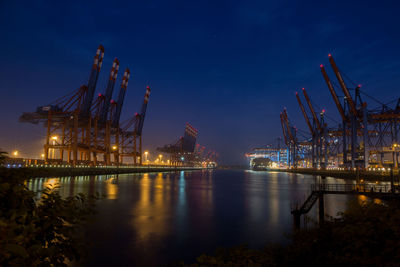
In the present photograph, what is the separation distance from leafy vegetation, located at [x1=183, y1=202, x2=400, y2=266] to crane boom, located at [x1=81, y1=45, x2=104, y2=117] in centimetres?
7391

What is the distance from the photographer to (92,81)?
7575 cm

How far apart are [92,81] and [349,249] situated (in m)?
79.4

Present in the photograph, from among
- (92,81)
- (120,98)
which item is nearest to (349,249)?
(92,81)

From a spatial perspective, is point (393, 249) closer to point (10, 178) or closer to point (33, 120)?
point (10, 178)

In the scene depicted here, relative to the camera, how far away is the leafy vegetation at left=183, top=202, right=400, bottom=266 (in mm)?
6273

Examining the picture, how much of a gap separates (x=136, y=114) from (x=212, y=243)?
99756mm

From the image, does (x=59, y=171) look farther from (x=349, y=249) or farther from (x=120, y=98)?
(x=349, y=249)

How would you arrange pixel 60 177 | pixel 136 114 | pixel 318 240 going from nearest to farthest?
pixel 318 240 → pixel 60 177 → pixel 136 114

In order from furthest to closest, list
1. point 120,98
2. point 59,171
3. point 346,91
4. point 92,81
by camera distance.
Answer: point 120,98 → point 92,81 → point 346,91 → point 59,171

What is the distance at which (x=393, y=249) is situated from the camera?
6.19 meters

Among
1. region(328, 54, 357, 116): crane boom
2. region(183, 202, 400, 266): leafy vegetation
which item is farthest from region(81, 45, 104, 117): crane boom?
A: region(183, 202, 400, 266): leafy vegetation

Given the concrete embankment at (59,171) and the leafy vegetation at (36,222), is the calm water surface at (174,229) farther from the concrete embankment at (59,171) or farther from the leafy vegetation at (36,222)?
the leafy vegetation at (36,222)

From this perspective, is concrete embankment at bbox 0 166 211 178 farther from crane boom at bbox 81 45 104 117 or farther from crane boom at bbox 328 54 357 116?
crane boom at bbox 328 54 357 116

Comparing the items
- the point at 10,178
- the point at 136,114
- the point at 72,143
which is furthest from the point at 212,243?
the point at 136,114
